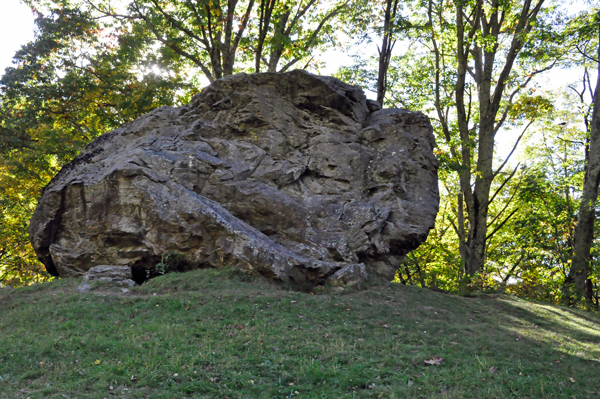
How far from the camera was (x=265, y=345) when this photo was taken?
693 cm

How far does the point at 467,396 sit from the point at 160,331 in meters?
5.00

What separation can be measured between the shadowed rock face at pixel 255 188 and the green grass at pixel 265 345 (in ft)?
3.74

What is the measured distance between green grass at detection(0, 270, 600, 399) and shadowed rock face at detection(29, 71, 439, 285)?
3.74 ft

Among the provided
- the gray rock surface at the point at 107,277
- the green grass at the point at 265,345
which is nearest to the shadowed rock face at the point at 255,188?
the gray rock surface at the point at 107,277

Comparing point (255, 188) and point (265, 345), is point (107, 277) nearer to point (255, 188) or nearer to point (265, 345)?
point (255, 188)

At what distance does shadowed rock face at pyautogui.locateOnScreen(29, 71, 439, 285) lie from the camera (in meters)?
11.6

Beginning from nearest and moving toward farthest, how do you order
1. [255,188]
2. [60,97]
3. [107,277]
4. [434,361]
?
[434,361] → [107,277] → [255,188] → [60,97]

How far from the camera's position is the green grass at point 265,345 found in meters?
5.57

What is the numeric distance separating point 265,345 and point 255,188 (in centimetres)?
668

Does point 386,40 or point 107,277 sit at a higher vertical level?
point 386,40

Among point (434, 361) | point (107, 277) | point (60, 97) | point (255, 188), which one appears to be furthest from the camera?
point (60, 97)

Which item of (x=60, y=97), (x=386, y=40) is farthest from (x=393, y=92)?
(x=60, y=97)

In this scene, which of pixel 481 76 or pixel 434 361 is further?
pixel 481 76

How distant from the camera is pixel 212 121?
573 inches
